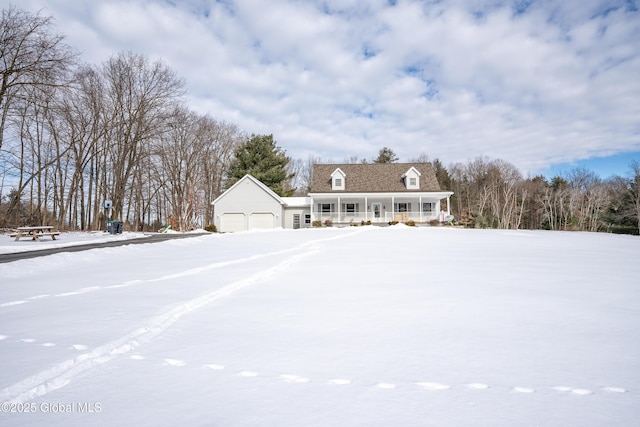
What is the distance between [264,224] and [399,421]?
30.4 metres

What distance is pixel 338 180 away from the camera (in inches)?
1337

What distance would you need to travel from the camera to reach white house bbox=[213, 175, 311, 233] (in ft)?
104

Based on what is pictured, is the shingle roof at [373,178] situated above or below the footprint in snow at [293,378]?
above

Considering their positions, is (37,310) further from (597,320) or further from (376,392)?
(597,320)

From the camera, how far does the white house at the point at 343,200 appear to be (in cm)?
3194

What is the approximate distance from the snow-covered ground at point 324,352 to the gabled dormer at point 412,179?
1107 inches

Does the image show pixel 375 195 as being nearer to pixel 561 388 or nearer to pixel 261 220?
pixel 261 220

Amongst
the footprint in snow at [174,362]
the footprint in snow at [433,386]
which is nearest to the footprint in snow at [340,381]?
the footprint in snow at [433,386]

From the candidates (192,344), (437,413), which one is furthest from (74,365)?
(437,413)

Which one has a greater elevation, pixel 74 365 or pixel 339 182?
pixel 339 182

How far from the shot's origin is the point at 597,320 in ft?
12.7

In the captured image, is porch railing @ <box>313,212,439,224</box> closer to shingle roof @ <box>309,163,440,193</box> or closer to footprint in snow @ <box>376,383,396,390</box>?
shingle roof @ <box>309,163,440,193</box>

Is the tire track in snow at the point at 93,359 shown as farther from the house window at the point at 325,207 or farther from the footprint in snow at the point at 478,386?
the house window at the point at 325,207

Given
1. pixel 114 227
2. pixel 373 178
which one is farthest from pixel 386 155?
pixel 114 227
